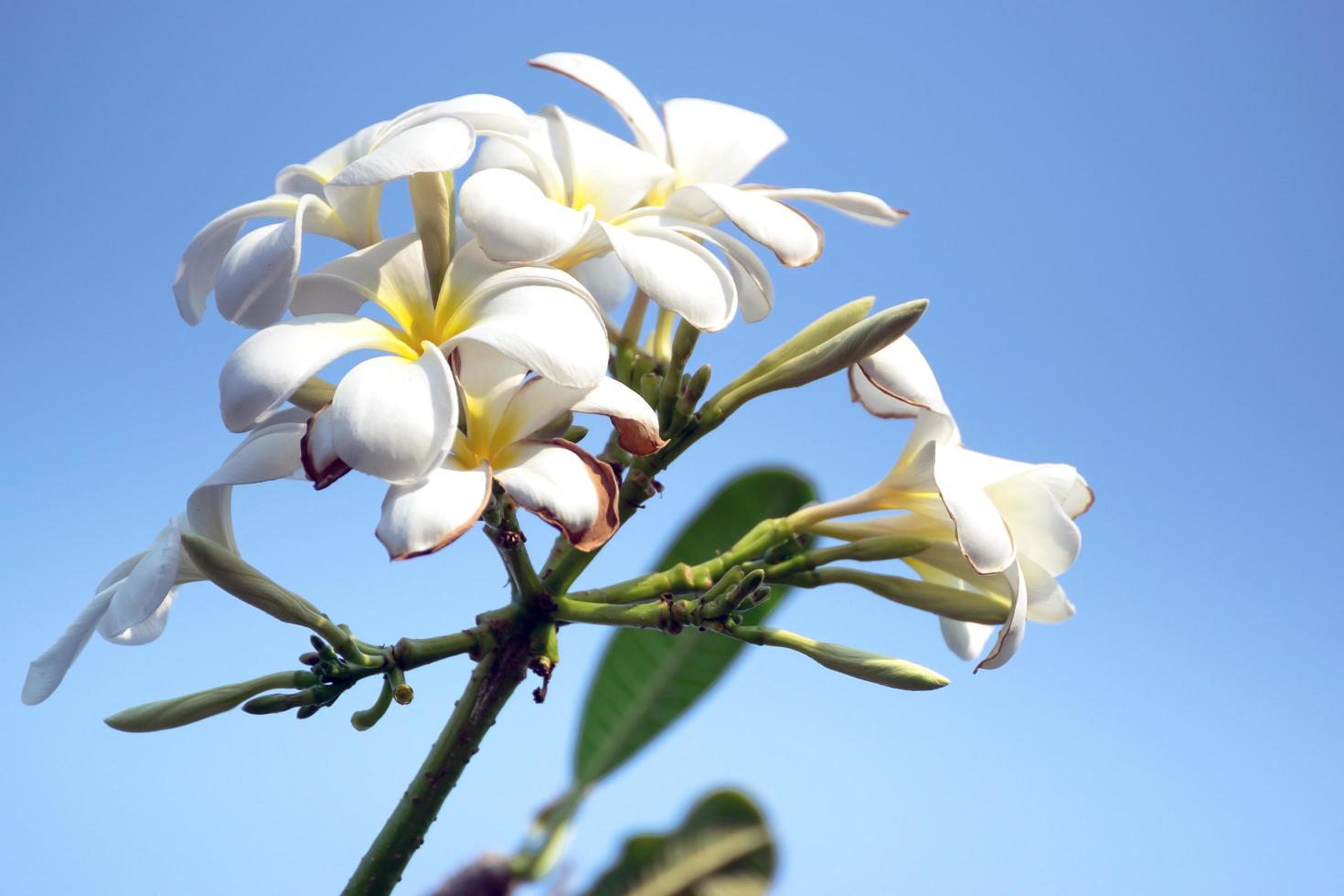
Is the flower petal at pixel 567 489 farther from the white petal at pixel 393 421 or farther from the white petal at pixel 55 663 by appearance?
the white petal at pixel 55 663

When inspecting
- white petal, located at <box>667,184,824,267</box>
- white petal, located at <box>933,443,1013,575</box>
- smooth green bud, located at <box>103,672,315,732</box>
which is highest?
white petal, located at <box>667,184,824,267</box>

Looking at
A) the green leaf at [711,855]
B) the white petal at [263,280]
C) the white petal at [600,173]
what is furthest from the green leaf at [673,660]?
the white petal at [263,280]

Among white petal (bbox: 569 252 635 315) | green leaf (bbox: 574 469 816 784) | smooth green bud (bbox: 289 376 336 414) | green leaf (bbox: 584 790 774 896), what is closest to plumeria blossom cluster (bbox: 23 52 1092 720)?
smooth green bud (bbox: 289 376 336 414)

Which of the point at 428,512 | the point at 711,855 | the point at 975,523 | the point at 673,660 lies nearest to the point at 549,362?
the point at 428,512

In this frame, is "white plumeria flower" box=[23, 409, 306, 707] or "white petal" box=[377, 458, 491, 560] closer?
"white petal" box=[377, 458, 491, 560]

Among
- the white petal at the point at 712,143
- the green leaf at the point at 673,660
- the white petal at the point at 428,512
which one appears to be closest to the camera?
the white petal at the point at 428,512

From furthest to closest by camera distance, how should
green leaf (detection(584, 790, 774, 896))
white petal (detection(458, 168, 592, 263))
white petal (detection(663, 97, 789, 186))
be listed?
green leaf (detection(584, 790, 774, 896)), white petal (detection(663, 97, 789, 186)), white petal (detection(458, 168, 592, 263))

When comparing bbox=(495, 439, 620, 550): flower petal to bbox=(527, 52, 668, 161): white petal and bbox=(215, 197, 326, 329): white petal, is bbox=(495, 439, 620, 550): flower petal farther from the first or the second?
bbox=(527, 52, 668, 161): white petal
